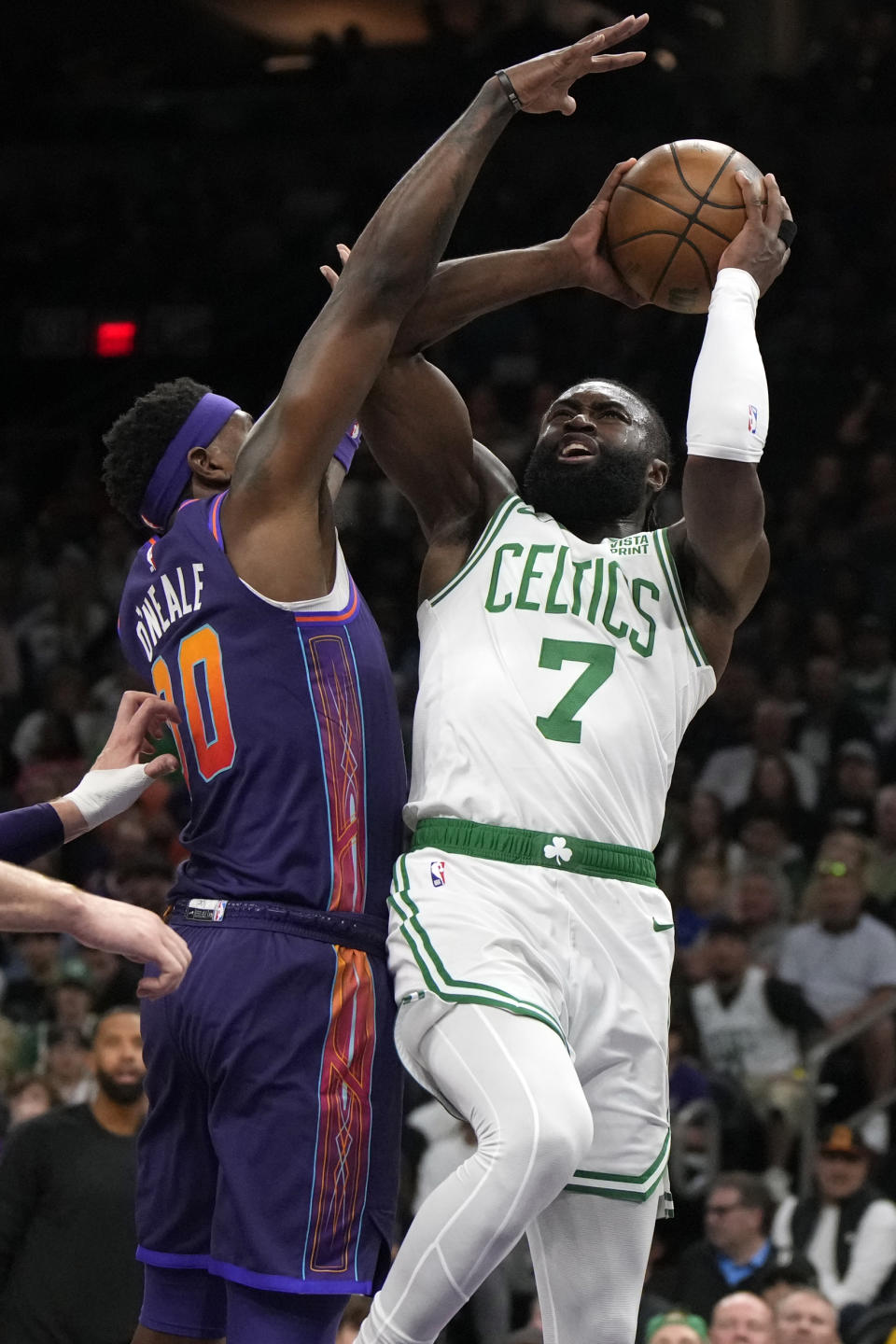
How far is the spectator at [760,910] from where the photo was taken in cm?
961

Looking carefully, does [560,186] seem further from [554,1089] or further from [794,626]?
[554,1089]

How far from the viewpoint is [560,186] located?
1738cm

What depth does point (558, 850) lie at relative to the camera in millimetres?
4004

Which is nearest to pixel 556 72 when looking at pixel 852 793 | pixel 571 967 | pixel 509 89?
pixel 509 89

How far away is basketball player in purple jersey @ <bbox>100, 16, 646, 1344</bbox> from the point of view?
385cm

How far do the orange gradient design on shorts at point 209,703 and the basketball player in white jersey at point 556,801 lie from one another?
0.45 m

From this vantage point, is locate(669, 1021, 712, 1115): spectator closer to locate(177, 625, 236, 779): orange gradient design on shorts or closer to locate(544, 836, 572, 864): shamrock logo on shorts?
locate(544, 836, 572, 864): shamrock logo on shorts

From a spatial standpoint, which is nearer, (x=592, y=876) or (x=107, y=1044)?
(x=592, y=876)

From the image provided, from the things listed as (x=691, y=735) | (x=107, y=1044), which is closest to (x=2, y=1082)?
(x=107, y=1044)

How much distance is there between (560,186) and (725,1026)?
10.5 m

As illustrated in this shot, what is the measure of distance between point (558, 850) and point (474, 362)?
12.6m

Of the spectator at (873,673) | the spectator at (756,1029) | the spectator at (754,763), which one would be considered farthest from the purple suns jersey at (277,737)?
the spectator at (873,673)

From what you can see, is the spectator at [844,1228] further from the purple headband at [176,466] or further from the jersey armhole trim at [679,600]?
the purple headband at [176,466]

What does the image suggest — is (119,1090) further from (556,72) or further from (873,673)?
(873,673)
